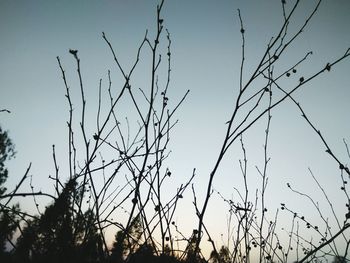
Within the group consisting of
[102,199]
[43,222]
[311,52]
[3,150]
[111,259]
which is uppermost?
[3,150]

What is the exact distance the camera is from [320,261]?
14.2 ft

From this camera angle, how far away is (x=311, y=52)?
217cm

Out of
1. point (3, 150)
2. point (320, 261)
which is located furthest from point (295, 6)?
point (3, 150)

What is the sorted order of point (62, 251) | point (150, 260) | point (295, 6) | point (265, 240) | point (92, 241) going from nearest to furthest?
point (62, 251) → point (295, 6) → point (92, 241) → point (150, 260) → point (265, 240)

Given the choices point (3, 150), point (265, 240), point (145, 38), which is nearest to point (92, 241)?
point (145, 38)

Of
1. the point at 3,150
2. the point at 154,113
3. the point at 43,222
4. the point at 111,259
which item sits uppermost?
the point at 3,150

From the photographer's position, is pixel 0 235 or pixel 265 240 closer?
pixel 0 235

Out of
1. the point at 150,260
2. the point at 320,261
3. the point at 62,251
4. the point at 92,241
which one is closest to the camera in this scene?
the point at 62,251

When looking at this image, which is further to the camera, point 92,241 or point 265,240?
point 265,240

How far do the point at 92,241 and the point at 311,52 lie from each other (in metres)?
2.23

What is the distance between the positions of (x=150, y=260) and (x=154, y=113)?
4.37ft

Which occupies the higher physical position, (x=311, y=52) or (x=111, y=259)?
(x=311, y=52)

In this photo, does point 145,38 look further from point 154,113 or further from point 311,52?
point 311,52

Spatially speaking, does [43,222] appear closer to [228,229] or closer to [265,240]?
[228,229]
